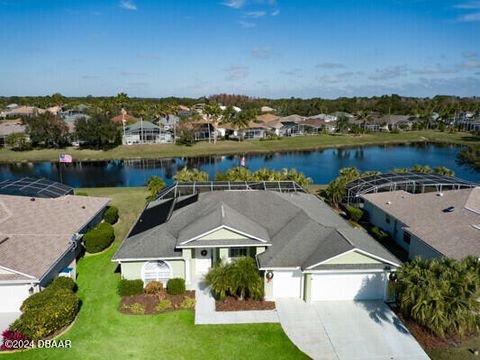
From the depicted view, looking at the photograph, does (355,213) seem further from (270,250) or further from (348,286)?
(270,250)

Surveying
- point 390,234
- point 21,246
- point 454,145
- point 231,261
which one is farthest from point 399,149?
point 21,246

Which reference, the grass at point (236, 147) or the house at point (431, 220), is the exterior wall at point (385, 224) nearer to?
the house at point (431, 220)

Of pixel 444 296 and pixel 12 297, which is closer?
pixel 444 296

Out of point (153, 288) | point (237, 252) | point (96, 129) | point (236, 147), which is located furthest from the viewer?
point (236, 147)

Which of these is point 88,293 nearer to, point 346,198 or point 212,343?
point 212,343

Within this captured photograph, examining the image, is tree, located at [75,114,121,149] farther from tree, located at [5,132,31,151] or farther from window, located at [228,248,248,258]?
window, located at [228,248,248,258]

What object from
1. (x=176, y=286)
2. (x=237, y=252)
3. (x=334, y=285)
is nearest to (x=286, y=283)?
(x=334, y=285)
